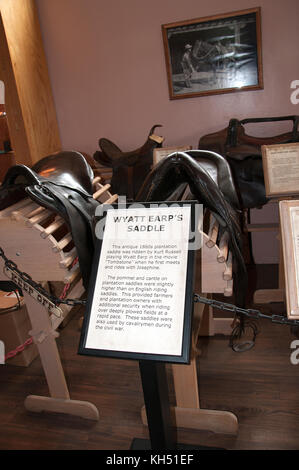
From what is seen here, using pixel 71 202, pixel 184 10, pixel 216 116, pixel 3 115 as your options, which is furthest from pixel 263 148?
pixel 3 115

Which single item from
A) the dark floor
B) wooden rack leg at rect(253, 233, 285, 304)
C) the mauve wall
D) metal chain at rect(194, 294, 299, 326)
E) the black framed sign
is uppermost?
the mauve wall

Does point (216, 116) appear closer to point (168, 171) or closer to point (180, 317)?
point (168, 171)

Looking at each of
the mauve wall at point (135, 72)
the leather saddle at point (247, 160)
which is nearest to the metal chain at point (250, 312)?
the leather saddle at point (247, 160)

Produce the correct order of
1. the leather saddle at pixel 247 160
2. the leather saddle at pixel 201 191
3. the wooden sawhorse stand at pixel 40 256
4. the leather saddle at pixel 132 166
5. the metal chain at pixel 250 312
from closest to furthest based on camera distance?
the metal chain at pixel 250 312 < the leather saddle at pixel 201 191 < the wooden sawhorse stand at pixel 40 256 < the leather saddle at pixel 247 160 < the leather saddle at pixel 132 166

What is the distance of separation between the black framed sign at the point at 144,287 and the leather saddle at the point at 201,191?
278mm

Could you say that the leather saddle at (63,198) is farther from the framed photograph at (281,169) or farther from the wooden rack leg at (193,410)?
the framed photograph at (281,169)

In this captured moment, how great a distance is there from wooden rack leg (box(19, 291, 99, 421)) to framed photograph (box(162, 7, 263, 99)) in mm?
2277

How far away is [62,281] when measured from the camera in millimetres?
1603

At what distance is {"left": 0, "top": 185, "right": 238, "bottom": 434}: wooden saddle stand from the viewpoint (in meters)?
1.32

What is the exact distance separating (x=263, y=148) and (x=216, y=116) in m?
1.04

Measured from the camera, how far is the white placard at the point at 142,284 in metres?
0.94

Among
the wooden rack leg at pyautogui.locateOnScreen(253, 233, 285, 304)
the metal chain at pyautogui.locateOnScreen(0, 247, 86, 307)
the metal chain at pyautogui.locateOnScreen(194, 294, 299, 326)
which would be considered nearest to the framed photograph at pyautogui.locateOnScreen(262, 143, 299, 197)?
the wooden rack leg at pyautogui.locateOnScreen(253, 233, 285, 304)

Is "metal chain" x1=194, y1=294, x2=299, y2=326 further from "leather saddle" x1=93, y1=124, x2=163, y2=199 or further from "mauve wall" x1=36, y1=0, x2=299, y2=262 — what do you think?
"mauve wall" x1=36, y1=0, x2=299, y2=262

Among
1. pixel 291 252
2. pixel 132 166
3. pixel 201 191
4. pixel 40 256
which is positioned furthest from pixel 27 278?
pixel 132 166
